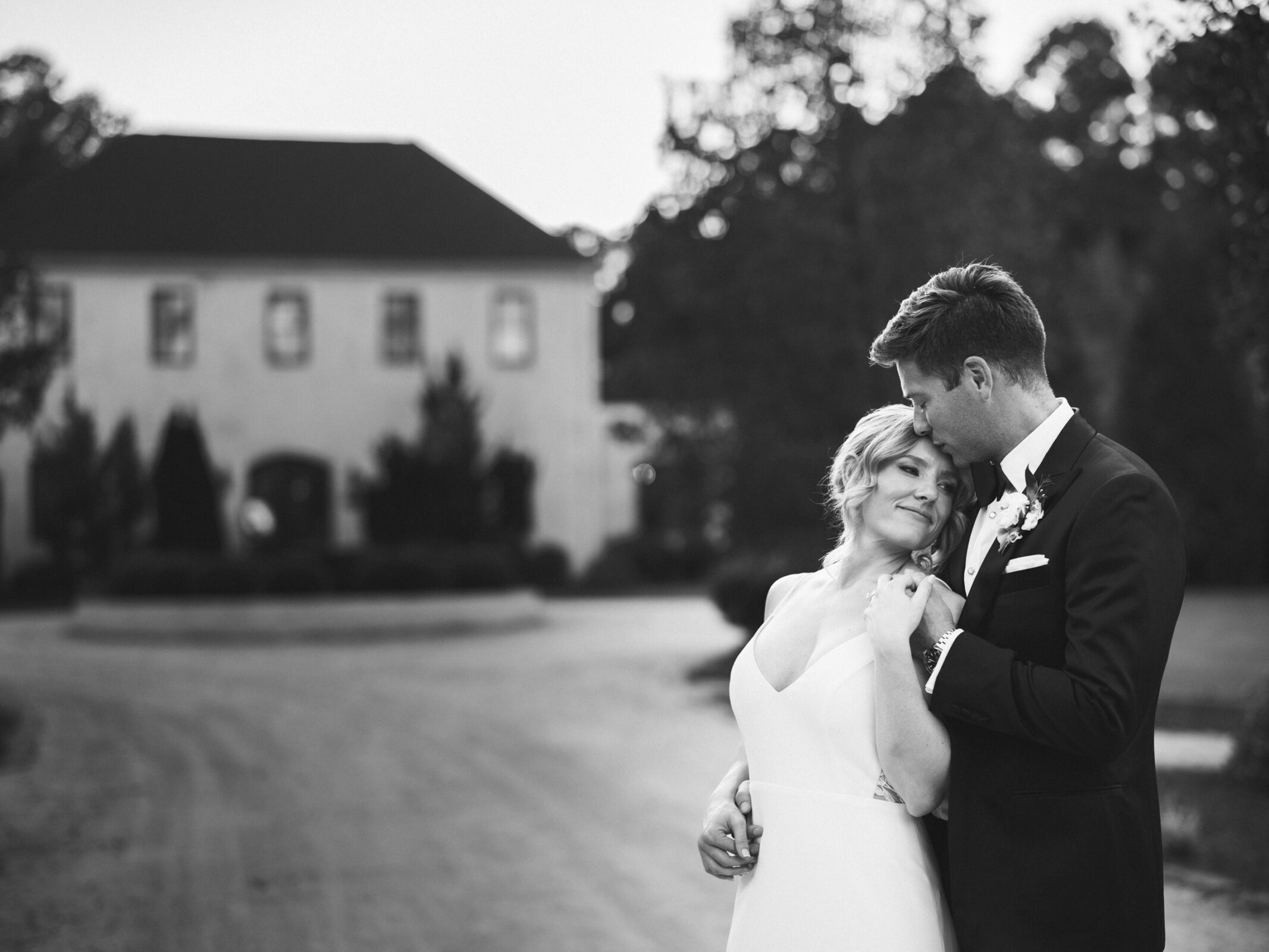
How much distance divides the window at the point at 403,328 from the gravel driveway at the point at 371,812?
1657 centimetres

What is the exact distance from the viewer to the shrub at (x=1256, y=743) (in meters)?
8.80

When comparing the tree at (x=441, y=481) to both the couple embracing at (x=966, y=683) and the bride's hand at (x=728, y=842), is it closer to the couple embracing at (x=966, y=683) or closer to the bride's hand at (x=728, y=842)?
the bride's hand at (x=728, y=842)

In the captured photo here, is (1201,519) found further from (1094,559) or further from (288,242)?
(1094,559)

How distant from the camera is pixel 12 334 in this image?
14.1 metres

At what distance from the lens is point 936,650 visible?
8.93ft

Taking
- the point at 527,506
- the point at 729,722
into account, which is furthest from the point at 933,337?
the point at 527,506

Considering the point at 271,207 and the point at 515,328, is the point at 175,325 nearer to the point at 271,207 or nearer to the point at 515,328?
the point at 271,207

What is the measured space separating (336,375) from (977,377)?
1265 inches

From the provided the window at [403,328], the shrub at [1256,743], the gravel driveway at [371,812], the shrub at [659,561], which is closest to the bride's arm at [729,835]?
the gravel driveway at [371,812]

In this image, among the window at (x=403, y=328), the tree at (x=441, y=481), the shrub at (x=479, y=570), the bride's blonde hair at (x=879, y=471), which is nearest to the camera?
the bride's blonde hair at (x=879, y=471)

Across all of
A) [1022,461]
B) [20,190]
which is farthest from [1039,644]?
[20,190]

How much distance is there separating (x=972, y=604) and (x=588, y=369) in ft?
106

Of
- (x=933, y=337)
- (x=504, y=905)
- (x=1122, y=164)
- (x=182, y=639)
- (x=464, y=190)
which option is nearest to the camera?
(x=933, y=337)

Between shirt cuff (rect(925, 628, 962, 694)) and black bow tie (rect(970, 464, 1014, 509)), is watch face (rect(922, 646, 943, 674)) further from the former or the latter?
black bow tie (rect(970, 464, 1014, 509))
